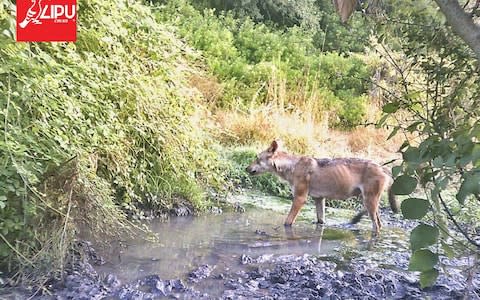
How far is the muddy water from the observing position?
18.2ft

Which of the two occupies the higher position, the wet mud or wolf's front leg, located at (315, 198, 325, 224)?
the wet mud

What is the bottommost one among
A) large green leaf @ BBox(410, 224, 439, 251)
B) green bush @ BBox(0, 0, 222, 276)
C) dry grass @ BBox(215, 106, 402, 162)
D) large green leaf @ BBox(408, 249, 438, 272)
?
dry grass @ BBox(215, 106, 402, 162)

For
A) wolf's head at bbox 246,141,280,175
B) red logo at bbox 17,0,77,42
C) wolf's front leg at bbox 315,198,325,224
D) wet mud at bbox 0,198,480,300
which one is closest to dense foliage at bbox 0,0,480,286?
red logo at bbox 17,0,77,42

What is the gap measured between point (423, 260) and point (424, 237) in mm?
69

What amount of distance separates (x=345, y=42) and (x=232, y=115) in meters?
9.32

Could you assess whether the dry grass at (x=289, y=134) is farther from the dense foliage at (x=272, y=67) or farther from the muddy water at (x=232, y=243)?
the muddy water at (x=232, y=243)

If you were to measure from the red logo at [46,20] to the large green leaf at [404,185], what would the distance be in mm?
3470

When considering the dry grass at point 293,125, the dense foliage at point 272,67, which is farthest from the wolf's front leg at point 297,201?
the dense foliage at point 272,67

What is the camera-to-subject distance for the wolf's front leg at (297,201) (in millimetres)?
7930

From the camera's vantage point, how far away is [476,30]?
1685mm

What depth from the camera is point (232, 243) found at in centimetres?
667

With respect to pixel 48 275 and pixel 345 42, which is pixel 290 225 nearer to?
pixel 48 275

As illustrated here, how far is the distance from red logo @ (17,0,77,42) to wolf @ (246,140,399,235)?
3.94m

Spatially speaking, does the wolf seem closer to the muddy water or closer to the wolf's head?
the wolf's head
